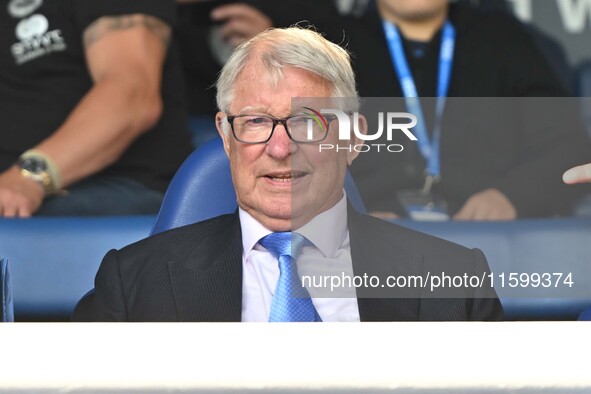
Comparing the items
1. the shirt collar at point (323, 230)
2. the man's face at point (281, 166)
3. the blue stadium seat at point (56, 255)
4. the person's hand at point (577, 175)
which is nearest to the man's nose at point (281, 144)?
the man's face at point (281, 166)

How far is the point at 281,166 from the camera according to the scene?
165cm

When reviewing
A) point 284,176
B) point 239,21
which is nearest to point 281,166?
point 284,176

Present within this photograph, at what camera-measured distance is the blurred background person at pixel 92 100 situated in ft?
8.25

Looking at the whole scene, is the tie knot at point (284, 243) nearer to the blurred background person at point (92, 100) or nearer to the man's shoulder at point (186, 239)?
the man's shoulder at point (186, 239)

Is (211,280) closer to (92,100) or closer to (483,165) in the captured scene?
(483,165)

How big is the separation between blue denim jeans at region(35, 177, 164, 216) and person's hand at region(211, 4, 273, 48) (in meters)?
0.49

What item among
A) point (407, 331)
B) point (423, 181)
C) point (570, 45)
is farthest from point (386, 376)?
point (570, 45)

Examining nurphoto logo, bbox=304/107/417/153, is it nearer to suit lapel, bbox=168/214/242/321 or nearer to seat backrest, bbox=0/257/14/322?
suit lapel, bbox=168/214/242/321

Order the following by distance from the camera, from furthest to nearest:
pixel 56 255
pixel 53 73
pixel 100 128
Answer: pixel 53 73 < pixel 100 128 < pixel 56 255

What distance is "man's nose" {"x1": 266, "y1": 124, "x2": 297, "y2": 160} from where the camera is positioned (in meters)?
1.62

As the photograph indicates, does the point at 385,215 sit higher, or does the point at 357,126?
the point at 357,126

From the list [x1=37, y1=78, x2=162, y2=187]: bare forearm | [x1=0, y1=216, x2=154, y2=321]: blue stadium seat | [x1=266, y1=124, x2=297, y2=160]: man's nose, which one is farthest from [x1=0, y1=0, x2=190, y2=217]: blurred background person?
[x1=266, y1=124, x2=297, y2=160]: man's nose

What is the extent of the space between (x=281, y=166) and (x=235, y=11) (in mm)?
1258

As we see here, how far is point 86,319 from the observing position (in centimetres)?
170
